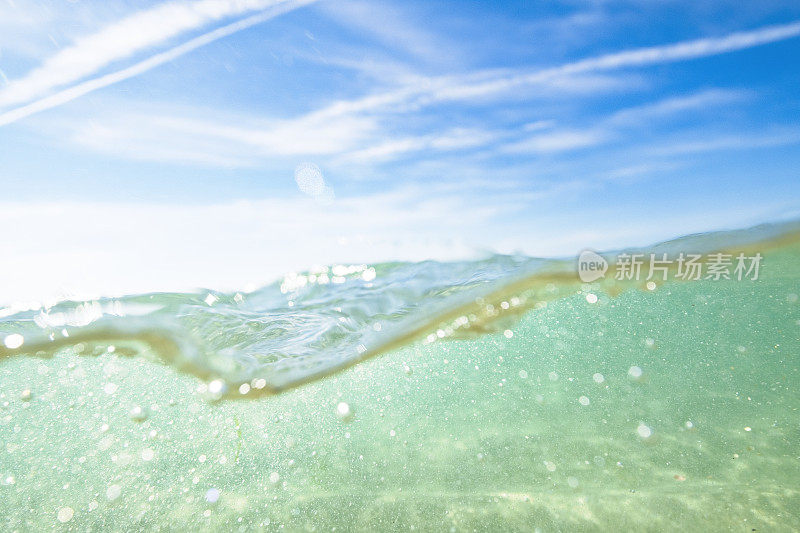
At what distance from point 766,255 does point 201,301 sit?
12475 mm

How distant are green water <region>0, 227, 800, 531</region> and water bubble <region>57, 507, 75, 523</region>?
0.02 metres

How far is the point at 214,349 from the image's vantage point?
24.4ft

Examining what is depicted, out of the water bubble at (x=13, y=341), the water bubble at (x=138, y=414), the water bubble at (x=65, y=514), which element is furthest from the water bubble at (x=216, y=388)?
the water bubble at (x=13, y=341)

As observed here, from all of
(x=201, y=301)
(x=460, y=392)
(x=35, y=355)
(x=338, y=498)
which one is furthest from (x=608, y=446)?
(x=35, y=355)

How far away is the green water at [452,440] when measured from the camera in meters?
4.00

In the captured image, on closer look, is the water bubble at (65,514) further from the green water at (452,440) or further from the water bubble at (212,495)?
the water bubble at (212,495)

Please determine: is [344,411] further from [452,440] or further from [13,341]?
Result: [13,341]

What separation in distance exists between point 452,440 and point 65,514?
4.56m

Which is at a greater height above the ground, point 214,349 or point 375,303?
point 375,303

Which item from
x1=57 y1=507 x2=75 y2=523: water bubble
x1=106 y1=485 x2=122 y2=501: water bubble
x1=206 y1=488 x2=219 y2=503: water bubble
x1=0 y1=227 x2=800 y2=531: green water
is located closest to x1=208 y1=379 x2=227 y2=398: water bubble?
x1=0 y1=227 x2=800 y2=531: green water

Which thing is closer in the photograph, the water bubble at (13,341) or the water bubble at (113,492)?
the water bubble at (113,492)

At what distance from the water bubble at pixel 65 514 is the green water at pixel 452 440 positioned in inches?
0.7

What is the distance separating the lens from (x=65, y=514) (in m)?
4.46

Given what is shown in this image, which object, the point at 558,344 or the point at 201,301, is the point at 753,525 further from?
the point at 201,301
